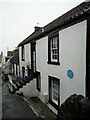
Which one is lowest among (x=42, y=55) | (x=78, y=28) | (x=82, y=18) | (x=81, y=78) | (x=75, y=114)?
(x=75, y=114)

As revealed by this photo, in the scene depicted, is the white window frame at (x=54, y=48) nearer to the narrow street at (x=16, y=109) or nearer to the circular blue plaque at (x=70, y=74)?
the circular blue plaque at (x=70, y=74)

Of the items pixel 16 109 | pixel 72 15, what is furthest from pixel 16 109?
pixel 72 15

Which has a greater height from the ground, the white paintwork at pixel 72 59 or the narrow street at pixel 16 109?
the white paintwork at pixel 72 59

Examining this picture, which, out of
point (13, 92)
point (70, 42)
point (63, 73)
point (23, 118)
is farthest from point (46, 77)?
point (13, 92)

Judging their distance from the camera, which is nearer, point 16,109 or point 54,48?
point 54,48

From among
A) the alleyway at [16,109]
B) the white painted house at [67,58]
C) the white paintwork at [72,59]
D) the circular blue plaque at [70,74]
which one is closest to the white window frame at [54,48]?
the white painted house at [67,58]

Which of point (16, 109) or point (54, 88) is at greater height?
point (54, 88)

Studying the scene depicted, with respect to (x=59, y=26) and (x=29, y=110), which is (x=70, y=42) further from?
(x=29, y=110)

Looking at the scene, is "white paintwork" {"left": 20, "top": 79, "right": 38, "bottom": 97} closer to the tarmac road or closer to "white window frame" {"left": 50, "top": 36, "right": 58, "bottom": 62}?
the tarmac road

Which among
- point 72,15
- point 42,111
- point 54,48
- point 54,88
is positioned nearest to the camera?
point 72,15

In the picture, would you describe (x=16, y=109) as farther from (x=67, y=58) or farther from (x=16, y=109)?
(x=67, y=58)

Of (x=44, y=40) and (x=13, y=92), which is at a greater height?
(x=44, y=40)

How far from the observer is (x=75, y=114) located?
3.99m

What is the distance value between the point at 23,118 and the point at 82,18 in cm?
656
